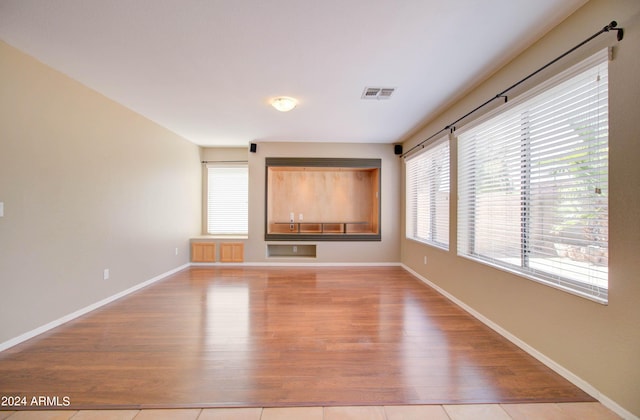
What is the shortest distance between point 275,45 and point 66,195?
2.64 m

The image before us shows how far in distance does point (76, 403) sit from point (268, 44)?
9.29ft

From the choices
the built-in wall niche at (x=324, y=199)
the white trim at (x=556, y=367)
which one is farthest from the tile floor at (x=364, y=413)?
the built-in wall niche at (x=324, y=199)

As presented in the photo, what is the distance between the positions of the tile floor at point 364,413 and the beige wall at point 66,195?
1.33 m

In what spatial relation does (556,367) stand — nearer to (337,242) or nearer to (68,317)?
(337,242)

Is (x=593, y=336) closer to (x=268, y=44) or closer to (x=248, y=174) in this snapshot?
(x=268, y=44)

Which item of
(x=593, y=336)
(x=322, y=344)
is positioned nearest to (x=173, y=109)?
(x=322, y=344)

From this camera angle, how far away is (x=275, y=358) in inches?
83.0

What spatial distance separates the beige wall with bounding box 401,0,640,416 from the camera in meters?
1.49

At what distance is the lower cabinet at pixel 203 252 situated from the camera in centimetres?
540

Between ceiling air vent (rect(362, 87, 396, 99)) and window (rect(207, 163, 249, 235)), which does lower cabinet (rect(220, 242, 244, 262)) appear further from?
ceiling air vent (rect(362, 87, 396, 99))

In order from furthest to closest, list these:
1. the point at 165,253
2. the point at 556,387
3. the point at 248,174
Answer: the point at 248,174, the point at 165,253, the point at 556,387

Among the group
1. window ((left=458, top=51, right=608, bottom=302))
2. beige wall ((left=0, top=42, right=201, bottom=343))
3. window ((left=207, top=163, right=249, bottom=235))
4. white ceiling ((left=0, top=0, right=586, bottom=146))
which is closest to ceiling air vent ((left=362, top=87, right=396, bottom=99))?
white ceiling ((left=0, top=0, right=586, bottom=146))

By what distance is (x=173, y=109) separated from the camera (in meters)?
3.63

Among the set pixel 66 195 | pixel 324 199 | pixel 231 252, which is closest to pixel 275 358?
pixel 66 195
